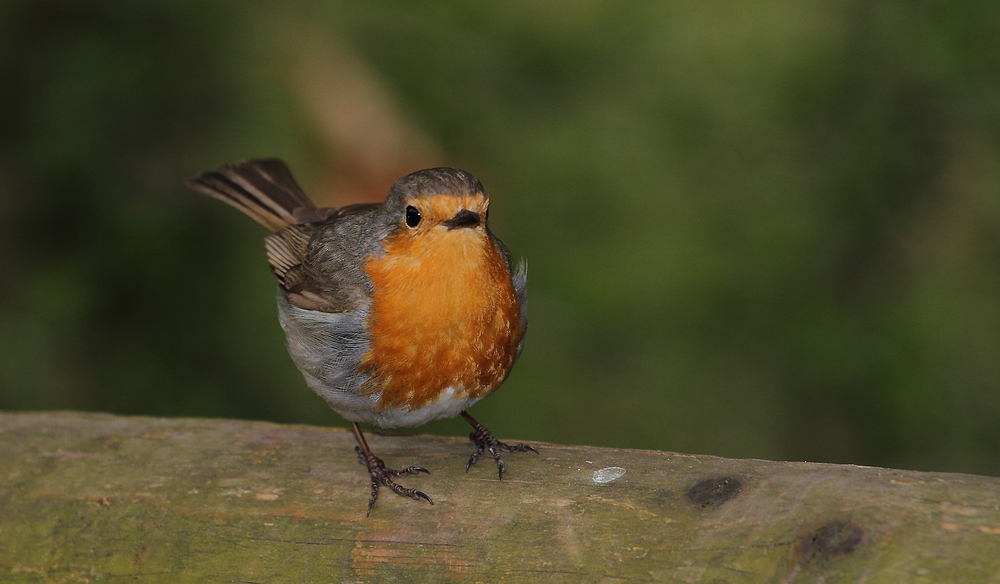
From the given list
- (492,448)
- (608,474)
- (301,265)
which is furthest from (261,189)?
(608,474)

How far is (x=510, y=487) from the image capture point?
2340 millimetres

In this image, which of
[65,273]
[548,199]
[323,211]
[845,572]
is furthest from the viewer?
[548,199]

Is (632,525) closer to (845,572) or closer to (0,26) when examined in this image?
(845,572)

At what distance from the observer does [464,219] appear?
9.34 feet

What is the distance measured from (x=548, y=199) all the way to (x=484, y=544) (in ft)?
11.3

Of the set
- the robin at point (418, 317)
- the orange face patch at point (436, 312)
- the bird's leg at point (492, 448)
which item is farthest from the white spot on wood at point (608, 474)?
the orange face patch at point (436, 312)

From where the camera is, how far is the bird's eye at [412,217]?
9.77 feet

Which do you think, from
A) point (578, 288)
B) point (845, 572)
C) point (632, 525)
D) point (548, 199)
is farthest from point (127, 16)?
point (845, 572)

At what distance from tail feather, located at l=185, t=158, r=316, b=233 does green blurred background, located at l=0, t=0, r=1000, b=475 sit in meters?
0.47

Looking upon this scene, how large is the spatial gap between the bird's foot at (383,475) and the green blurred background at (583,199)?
2294mm

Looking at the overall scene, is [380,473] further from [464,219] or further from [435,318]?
[464,219]

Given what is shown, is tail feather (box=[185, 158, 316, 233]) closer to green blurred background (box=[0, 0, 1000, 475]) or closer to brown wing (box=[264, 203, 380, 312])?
brown wing (box=[264, 203, 380, 312])

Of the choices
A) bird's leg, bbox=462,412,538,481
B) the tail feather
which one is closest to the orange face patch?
bird's leg, bbox=462,412,538,481

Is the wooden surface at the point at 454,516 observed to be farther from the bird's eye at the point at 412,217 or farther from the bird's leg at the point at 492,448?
the bird's eye at the point at 412,217
